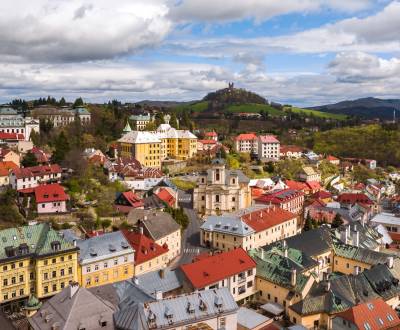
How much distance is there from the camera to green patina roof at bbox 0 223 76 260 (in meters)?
46.1

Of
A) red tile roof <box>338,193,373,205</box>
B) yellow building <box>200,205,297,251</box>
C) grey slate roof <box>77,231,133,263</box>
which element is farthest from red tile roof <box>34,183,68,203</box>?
red tile roof <box>338,193,373,205</box>

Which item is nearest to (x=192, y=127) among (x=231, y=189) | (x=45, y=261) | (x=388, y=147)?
(x=231, y=189)

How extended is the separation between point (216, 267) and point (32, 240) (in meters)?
20.7

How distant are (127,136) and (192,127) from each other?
45.4 m

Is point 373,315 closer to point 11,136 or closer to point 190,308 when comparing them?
point 190,308

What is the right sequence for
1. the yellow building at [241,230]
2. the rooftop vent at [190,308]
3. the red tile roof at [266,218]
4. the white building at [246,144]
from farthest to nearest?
the white building at [246,144]
the red tile roof at [266,218]
the yellow building at [241,230]
the rooftop vent at [190,308]

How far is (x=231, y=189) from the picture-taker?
86.4 meters

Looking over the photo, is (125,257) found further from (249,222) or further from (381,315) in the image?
(381,315)

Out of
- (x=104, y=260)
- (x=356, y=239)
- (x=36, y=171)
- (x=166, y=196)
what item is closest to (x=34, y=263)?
(x=104, y=260)

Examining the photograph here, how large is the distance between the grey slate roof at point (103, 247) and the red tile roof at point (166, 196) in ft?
84.4

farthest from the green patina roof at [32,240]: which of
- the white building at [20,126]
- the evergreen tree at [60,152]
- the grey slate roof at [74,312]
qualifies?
the white building at [20,126]

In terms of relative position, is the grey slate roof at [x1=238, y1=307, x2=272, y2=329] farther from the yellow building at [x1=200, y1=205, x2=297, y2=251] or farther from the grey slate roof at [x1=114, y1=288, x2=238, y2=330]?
the yellow building at [x1=200, y1=205, x2=297, y2=251]

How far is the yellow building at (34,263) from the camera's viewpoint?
45219 mm

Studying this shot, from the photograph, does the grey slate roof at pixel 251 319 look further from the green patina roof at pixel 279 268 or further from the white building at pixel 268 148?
the white building at pixel 268 148
